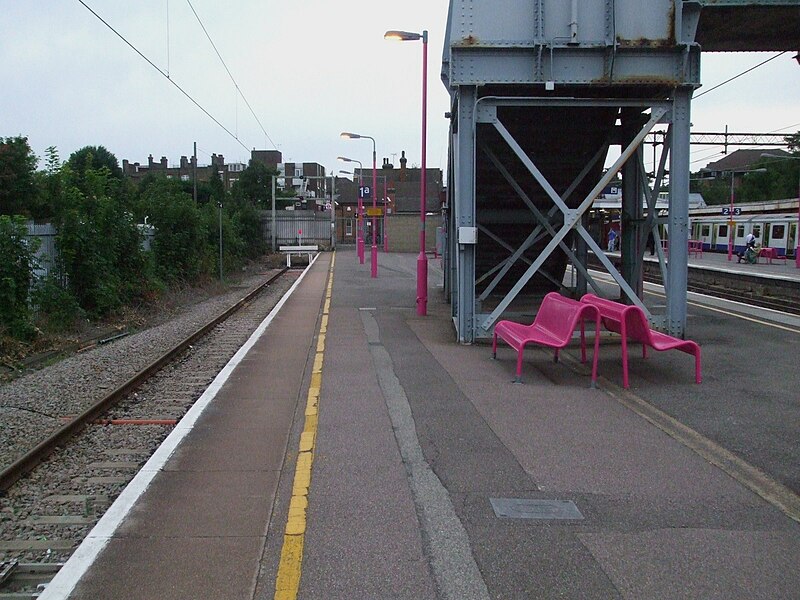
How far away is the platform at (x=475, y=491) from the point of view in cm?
442

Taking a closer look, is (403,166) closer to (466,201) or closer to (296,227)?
(296,227)

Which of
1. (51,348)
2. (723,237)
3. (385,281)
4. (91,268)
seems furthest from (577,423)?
(723,237)

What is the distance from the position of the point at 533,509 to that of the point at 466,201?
27.1 feet

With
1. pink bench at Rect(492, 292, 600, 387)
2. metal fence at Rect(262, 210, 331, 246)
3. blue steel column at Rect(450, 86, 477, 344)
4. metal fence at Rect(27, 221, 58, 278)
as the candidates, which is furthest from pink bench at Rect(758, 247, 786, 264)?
metal fence at Rect(27, 221, 58, 278)

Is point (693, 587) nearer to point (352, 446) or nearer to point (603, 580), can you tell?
point (603, 580)

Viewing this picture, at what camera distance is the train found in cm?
4428

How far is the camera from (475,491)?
5.85m

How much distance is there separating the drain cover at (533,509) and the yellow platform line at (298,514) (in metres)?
1.34

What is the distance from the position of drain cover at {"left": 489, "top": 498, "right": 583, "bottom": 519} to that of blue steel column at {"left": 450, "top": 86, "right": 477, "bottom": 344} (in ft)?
25.4

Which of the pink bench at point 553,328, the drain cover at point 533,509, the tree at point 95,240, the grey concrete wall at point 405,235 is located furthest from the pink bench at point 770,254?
the drain cover at point 533,509

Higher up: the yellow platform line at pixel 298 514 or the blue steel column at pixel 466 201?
Answer: the blue steel column at pixel 466 201

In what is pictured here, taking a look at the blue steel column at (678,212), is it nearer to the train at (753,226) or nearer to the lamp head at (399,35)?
Answer: the lamp head at (399,35)

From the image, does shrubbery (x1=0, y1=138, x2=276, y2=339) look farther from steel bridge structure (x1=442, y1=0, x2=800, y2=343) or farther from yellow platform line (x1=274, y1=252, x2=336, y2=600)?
steel bridge structure (x1=442, y1=0, x2=800, y2=343)

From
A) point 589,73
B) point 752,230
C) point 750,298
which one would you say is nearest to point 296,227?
point 752,230
